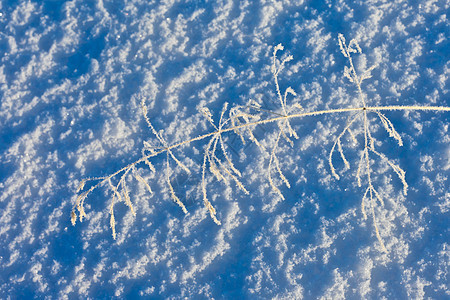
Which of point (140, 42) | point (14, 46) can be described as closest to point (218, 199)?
point (140, 42)

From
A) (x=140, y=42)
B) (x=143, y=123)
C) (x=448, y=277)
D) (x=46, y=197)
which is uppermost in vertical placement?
(x=140, y=42)

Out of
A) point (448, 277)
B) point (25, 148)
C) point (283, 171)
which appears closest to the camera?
point (448, 277)

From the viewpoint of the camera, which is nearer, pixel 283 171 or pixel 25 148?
pixel 283 171

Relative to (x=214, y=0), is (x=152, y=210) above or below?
below

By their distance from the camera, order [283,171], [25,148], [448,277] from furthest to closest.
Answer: [25,148]
[283,171]
[448,277]

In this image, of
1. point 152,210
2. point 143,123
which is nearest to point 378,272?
point 152,210

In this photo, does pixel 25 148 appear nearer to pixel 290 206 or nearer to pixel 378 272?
pixel 290 206
